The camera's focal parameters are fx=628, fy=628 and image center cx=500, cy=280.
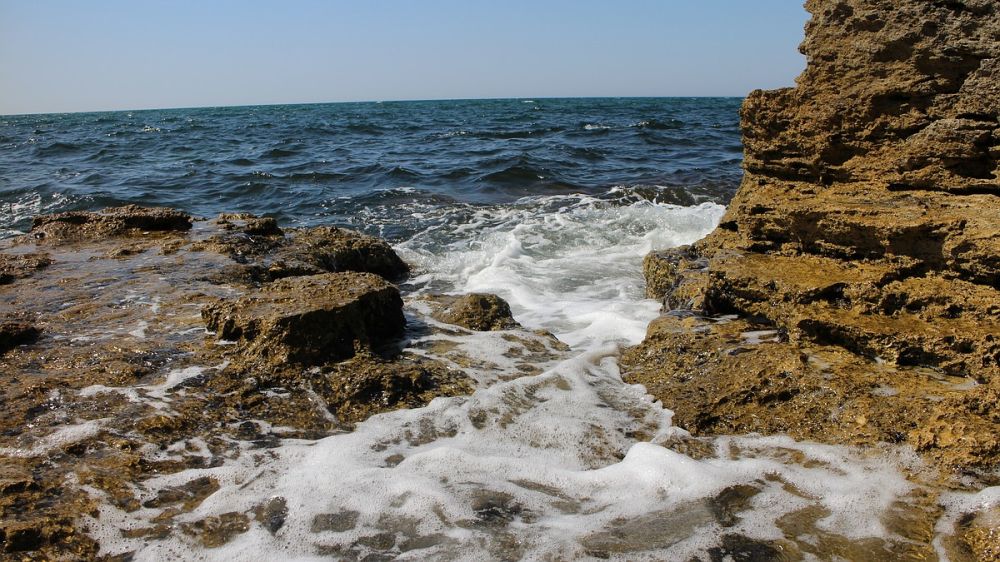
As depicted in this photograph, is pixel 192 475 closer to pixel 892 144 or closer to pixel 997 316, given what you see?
pixel 997 316

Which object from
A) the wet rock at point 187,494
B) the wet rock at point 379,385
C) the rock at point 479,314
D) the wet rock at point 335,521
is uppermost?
the rock at point 479,314

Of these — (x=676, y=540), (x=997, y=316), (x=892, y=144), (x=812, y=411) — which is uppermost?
(x=892, y=144)

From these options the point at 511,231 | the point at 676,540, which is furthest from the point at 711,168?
the point at 676,540

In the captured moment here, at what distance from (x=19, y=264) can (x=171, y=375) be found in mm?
3207

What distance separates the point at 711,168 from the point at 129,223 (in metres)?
11.7

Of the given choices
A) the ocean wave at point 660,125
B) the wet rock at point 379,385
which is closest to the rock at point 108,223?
the wet rock at point 379,385

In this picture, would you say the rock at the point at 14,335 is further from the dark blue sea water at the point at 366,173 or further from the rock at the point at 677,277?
the dark blue sea water at the point at 366,173

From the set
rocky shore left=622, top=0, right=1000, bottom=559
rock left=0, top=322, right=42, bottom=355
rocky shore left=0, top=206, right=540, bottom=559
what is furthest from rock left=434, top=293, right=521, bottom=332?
rock left=0, top=322, right=42, bottom=355

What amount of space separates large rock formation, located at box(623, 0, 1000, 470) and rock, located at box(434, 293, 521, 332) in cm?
114

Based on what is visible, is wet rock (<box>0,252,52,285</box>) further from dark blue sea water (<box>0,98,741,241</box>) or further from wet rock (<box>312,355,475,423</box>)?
dark blue sea water (<box>0,98,741,241</box>)

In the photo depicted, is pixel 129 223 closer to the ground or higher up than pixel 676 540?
higher up

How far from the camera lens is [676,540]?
244cm

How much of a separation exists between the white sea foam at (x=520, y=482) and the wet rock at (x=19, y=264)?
2937 mm

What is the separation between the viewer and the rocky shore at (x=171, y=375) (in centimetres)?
264
